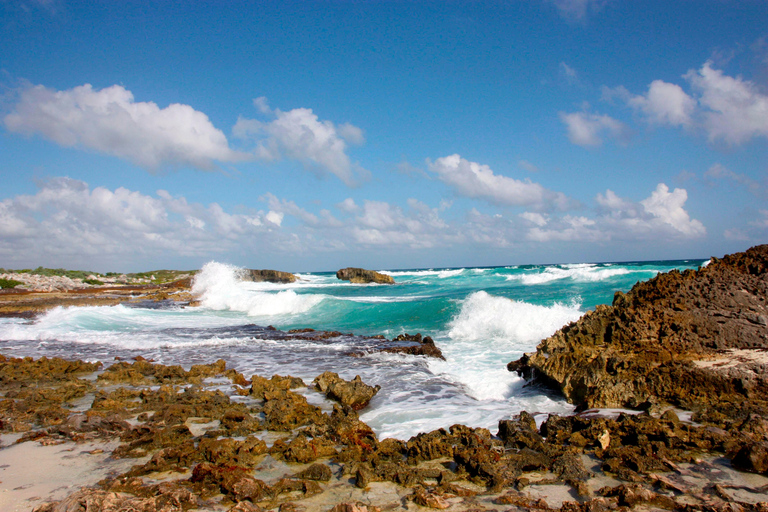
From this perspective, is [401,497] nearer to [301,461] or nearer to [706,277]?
[301,461]

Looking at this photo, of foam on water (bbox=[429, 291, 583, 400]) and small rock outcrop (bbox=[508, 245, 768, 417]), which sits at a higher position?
small rock outcrop (bbox=[508, 245, 768, 417])

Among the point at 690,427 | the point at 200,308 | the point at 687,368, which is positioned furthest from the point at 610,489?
the point at 200,308

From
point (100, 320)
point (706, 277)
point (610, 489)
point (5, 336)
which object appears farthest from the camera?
point (100, 320)

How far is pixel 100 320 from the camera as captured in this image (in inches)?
744

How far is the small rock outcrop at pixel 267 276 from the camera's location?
55062mm

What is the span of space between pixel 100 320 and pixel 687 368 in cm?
2149

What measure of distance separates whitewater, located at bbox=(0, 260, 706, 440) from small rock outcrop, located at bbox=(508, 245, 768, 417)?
0.72m

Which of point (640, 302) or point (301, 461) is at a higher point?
point (640, 302)

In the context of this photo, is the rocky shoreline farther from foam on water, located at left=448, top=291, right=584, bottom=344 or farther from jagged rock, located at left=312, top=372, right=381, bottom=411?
foam on water, located at left=448, top=291, right=584, bottom=344

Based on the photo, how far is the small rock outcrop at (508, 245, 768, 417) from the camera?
17.1 feet

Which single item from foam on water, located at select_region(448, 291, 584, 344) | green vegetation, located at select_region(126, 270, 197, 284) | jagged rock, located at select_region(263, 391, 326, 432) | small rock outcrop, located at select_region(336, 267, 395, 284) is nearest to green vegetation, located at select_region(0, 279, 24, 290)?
green vegetation, located at select_region(126, 270, 197, 284)

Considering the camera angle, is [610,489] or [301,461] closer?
[610,489]

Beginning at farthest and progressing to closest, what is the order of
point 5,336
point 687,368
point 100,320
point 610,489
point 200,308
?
point 200,308 < point 100,320 < point 5,336 < point 687,368 < point 610,489

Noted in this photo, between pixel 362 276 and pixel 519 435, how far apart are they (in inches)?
1753
